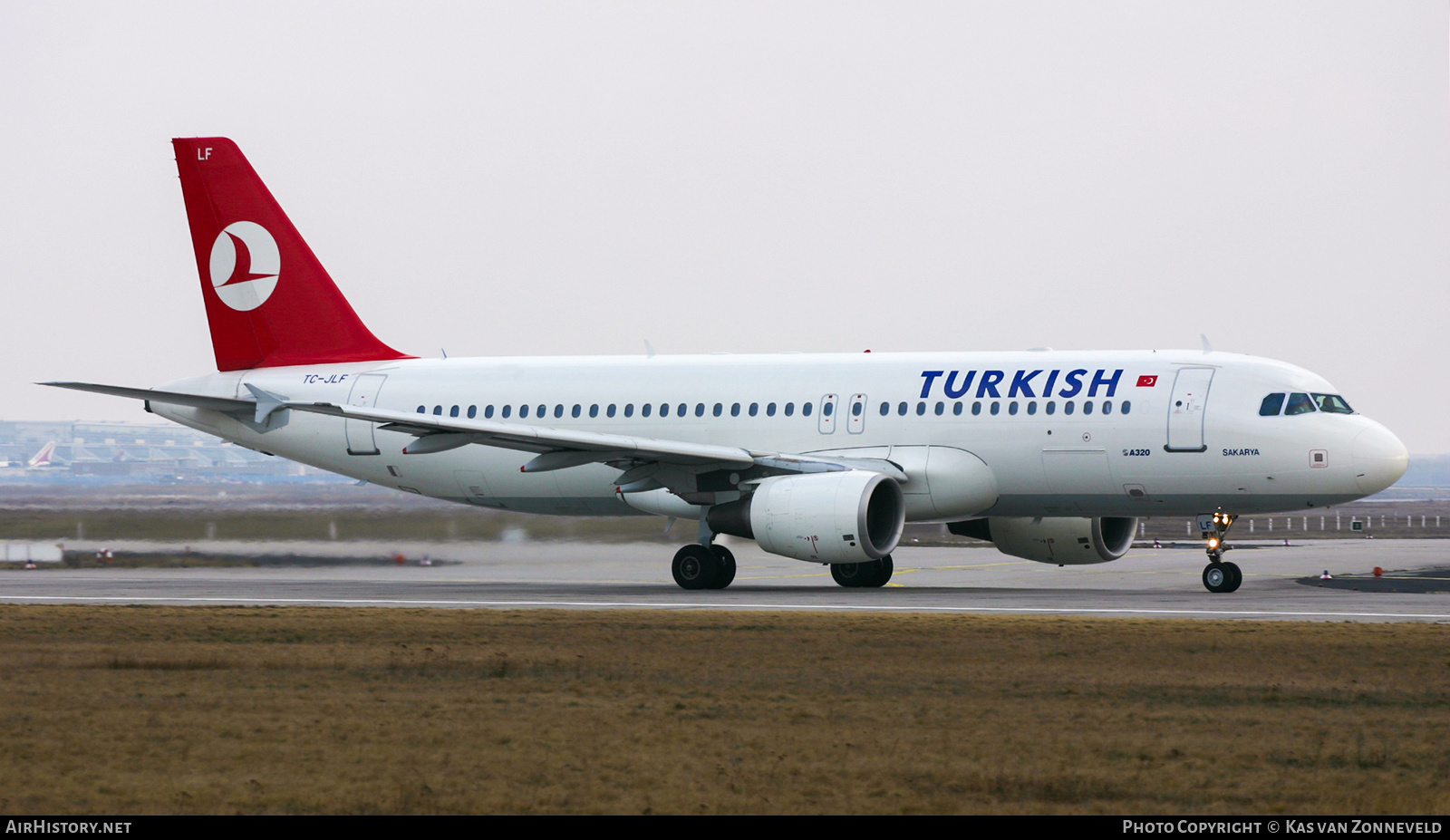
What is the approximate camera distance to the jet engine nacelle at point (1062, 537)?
95.1 ft

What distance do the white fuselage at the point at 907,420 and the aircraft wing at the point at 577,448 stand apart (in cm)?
105

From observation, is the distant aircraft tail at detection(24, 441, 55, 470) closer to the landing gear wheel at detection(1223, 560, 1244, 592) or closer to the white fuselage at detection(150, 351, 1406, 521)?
the white fuselage at detection(150, 351, 1406, 521)

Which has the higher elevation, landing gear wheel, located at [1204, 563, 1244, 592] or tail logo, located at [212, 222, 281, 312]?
tail logo, located at [212, 222, 281, 312]

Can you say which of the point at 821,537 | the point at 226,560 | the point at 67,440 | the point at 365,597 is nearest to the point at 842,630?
the point at 821,537

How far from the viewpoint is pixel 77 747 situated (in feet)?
34.9

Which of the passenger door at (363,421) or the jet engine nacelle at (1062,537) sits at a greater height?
the passenger door at (363,421)

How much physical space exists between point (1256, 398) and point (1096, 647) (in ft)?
33.6

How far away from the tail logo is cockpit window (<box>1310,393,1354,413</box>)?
19.2 metres

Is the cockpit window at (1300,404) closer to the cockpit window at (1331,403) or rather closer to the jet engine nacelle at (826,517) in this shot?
the cockpit window at (1331,403)

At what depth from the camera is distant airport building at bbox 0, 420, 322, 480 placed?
125 m

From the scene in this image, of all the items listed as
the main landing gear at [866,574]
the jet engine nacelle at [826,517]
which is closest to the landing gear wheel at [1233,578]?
the jet engine nacelle at [826,517]

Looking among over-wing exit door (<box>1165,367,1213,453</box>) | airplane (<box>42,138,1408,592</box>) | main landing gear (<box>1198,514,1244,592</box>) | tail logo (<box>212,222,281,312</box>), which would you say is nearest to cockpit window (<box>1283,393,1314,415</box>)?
airplane (<box>42,138,1408,592</box>)

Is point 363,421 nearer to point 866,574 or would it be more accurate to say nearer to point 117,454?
point 866,574

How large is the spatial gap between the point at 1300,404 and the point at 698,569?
956 centimetres
